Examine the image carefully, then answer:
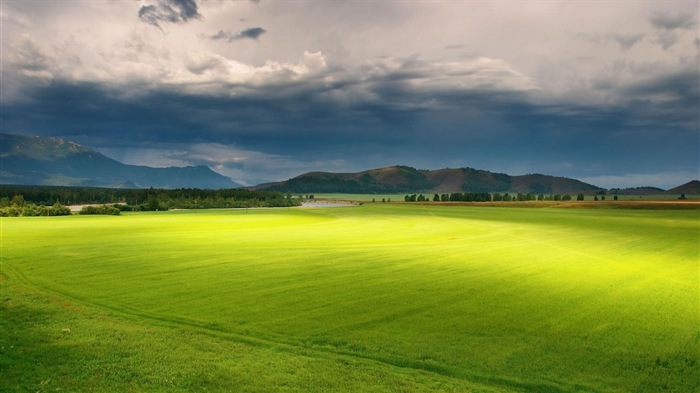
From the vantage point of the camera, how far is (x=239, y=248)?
42.5 meters

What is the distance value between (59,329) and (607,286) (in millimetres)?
27083

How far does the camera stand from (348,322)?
765 inches

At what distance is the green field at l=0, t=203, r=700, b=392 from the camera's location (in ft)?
46.4

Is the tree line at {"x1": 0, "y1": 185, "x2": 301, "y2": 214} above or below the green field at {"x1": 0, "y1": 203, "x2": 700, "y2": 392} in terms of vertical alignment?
above

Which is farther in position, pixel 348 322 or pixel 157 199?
pixel 157 199

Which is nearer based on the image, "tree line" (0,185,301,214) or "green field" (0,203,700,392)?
"green field" (0,203,700,392)

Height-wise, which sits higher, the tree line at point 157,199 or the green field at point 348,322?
the tree line at point 157,199

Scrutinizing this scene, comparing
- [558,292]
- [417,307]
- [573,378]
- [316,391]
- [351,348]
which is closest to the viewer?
[316,391]

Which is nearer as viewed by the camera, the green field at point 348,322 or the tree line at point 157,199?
the green field at point 348,322

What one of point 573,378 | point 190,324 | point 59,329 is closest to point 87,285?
point 59,329

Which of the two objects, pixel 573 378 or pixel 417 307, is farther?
pixel 417 307

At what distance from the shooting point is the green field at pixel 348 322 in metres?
14.1

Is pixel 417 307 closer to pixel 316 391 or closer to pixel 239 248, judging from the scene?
pixel 316 391

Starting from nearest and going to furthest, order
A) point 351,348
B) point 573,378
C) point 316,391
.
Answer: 1. point 316,391
2. point 573,378
3. point 351,348
